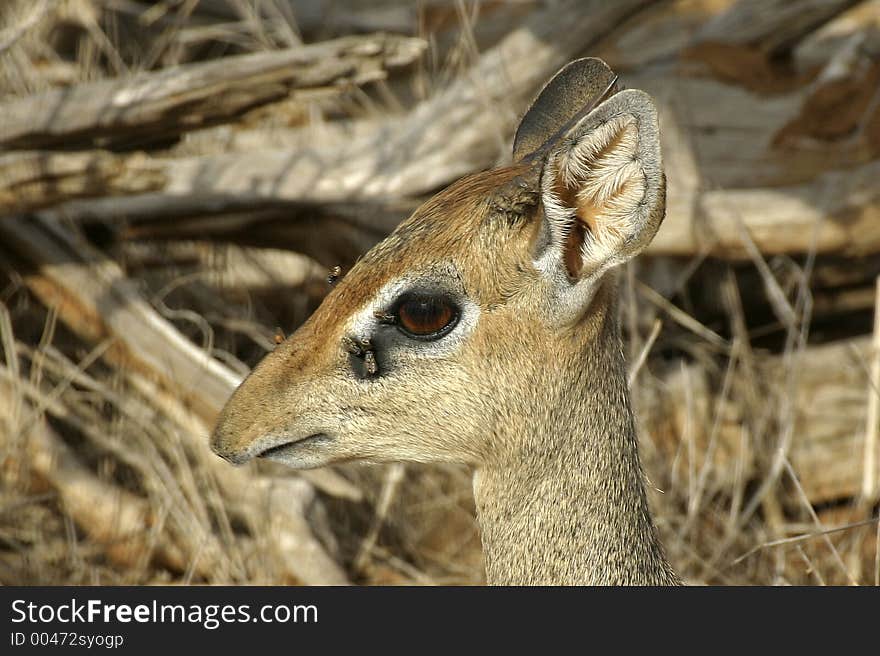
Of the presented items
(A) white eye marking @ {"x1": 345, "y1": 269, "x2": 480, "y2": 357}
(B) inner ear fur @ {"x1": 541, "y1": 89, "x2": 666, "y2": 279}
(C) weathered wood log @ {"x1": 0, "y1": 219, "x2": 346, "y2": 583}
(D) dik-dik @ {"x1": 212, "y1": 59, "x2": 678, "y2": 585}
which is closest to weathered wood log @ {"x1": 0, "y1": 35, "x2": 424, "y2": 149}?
(C) weathered wood log @ {"x1": 0, "y1": 219, "x2": 346, "y2": 583}

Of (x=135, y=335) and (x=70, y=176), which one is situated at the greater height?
(x=70, y=176)

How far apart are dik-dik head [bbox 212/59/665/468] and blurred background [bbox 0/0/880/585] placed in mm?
1365

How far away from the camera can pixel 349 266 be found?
5020mm

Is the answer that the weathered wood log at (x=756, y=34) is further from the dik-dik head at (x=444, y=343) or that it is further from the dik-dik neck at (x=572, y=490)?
the dik-dik neck at (x=572, y=490)

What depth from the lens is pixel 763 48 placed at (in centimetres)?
524

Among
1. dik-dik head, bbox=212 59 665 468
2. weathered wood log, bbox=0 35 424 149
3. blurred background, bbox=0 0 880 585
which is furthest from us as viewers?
blurred background, bbox=0 0 880 585

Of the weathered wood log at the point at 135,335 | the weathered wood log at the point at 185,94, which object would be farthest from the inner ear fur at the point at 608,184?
the weathered wood log at the point at 135,335

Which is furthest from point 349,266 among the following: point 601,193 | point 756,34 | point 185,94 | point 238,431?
point 601,193

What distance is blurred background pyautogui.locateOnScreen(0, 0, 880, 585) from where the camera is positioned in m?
4.29

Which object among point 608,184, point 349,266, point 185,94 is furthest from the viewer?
point 349,266

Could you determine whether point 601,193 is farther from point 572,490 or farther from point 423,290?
point 572,490

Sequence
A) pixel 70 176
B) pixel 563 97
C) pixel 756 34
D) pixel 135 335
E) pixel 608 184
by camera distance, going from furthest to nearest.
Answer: pixel 756 34, pixel 135 335, pixel 70 176, pixel 563 97, pixel 608 184

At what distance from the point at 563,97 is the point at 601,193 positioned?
0.63m

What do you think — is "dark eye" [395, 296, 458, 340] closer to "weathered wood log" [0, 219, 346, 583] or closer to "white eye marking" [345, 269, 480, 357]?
"white eye marking" [345, 269, 480, 357]
